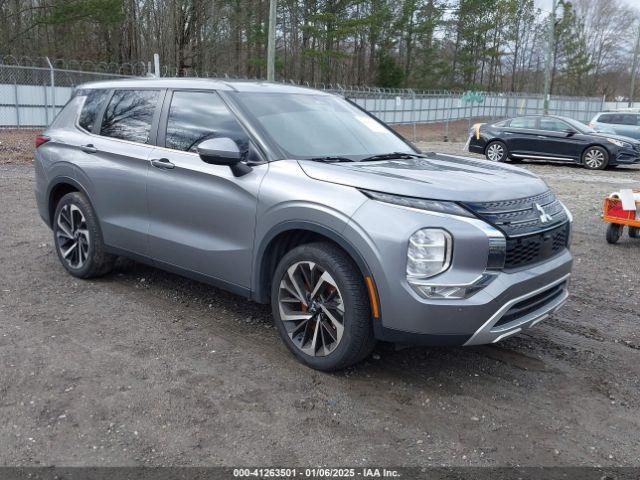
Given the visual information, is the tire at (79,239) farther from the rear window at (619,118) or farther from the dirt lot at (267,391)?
the rear window at (619,118)

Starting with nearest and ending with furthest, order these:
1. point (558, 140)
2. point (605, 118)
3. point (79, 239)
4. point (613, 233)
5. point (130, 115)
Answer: point (130, 115)
point (79, 239)
point (613, 233)
point (558, 140)
point (605, 118)

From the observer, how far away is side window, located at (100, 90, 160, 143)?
193 inches

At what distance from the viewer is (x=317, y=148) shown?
4.25 meters

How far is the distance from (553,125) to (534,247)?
51.1 feet

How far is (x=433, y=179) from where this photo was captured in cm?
367

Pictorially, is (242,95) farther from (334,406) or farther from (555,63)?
(555,63)

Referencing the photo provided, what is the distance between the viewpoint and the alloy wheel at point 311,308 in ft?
12.0

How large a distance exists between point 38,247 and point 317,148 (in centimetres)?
397

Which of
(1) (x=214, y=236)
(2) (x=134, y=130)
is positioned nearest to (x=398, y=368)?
(1) (x=214, y=236)

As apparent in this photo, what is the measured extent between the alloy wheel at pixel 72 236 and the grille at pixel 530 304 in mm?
3592

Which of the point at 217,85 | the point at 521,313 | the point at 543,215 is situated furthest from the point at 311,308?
the point at 217,85

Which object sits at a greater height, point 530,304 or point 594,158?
point 594,158

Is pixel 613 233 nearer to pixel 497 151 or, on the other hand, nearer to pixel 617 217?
pixel 617 217

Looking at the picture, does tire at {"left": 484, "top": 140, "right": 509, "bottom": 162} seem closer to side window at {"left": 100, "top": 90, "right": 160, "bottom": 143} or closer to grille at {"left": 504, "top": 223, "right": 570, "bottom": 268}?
side window at {"left": 100, "top": 90, "right": 160, "bottom": 143}
